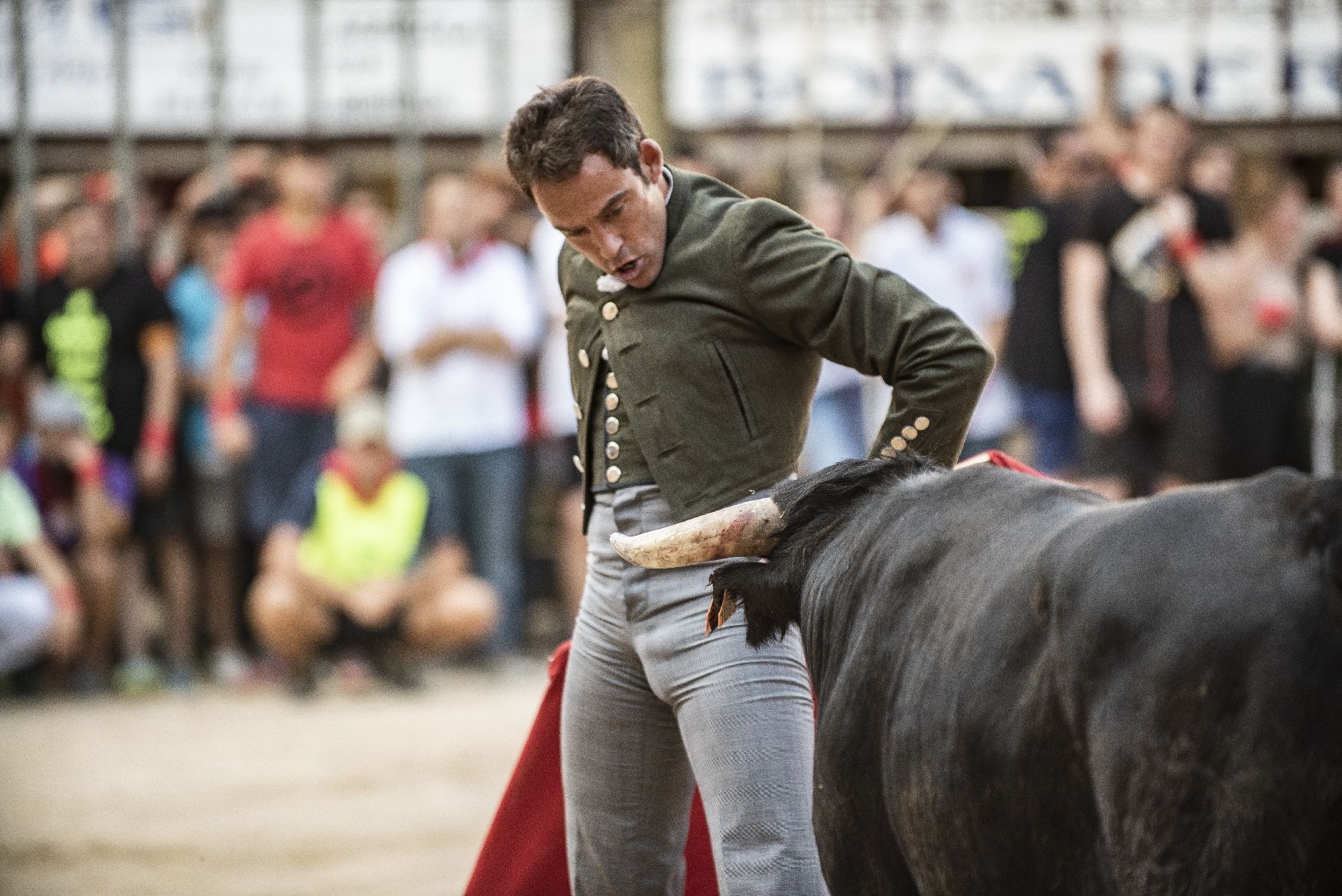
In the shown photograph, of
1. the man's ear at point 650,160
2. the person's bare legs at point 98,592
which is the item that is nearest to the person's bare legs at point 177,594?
the person's bare legs at point 98,592

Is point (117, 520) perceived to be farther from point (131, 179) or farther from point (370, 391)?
point (131, 179)

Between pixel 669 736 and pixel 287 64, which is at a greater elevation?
pixel 287 64

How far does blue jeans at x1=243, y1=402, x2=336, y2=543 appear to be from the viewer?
858cm

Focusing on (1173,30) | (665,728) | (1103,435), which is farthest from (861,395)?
(665,728)

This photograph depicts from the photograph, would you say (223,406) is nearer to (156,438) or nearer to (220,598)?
(156,438)

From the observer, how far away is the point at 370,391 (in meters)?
8.71

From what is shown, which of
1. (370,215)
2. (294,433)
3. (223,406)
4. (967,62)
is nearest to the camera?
(223,406)

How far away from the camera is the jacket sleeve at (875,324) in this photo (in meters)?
3.06

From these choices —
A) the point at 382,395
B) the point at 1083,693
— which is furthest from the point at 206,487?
the point at 1083,693

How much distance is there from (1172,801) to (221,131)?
27.9 feet

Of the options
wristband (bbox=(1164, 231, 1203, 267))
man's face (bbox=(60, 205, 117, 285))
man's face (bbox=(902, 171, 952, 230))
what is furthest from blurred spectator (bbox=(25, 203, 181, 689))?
wristband (bbox=(1164, 231, 1203, 267))

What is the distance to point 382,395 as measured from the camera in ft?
28.9

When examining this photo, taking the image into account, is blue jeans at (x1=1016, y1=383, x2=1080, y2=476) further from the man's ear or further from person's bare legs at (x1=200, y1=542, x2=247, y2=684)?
the man's ear

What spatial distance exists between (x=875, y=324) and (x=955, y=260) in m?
5.82
